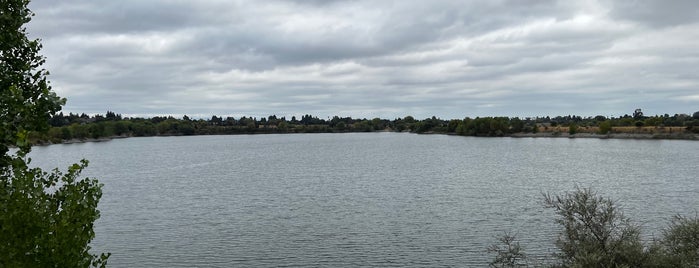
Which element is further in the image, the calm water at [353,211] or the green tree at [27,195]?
the calm water at [353,211]

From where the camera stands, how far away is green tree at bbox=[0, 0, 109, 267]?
1067cm

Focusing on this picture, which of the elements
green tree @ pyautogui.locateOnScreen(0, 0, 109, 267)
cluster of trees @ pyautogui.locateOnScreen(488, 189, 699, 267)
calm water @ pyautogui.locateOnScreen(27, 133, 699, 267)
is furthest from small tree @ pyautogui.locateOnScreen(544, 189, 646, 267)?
green tree @ pyautogui.locateOnScreen(0, 0, 109, 267)

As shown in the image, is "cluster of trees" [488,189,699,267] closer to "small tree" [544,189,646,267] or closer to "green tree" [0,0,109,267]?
"small tree" [544,189,646,267]

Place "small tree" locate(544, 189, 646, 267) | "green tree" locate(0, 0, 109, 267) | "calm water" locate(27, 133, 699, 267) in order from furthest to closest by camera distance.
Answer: "calm water" locate(27, 133, 699, 267), "small tree" locate(544, 189, 646, 267), "green tree" locate(0, 0, 109, 267)

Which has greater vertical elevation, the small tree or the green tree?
the green tree

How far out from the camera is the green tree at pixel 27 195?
10.7m

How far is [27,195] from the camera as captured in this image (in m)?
11.0

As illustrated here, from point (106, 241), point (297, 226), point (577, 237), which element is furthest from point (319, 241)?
point (577, 237)

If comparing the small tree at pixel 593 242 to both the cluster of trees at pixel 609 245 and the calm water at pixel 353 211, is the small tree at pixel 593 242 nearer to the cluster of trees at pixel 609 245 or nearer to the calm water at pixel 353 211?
the cluster of trees at pixel 609 245

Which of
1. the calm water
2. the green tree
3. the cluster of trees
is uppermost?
the green tree

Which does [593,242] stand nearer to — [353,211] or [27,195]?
[27,195]

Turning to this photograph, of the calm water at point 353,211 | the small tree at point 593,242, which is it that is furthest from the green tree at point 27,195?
the calm water at point 353,211

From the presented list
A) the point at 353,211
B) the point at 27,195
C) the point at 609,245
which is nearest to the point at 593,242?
the point at 609,245

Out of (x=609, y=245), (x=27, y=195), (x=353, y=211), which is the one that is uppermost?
(x=27, y=195)
